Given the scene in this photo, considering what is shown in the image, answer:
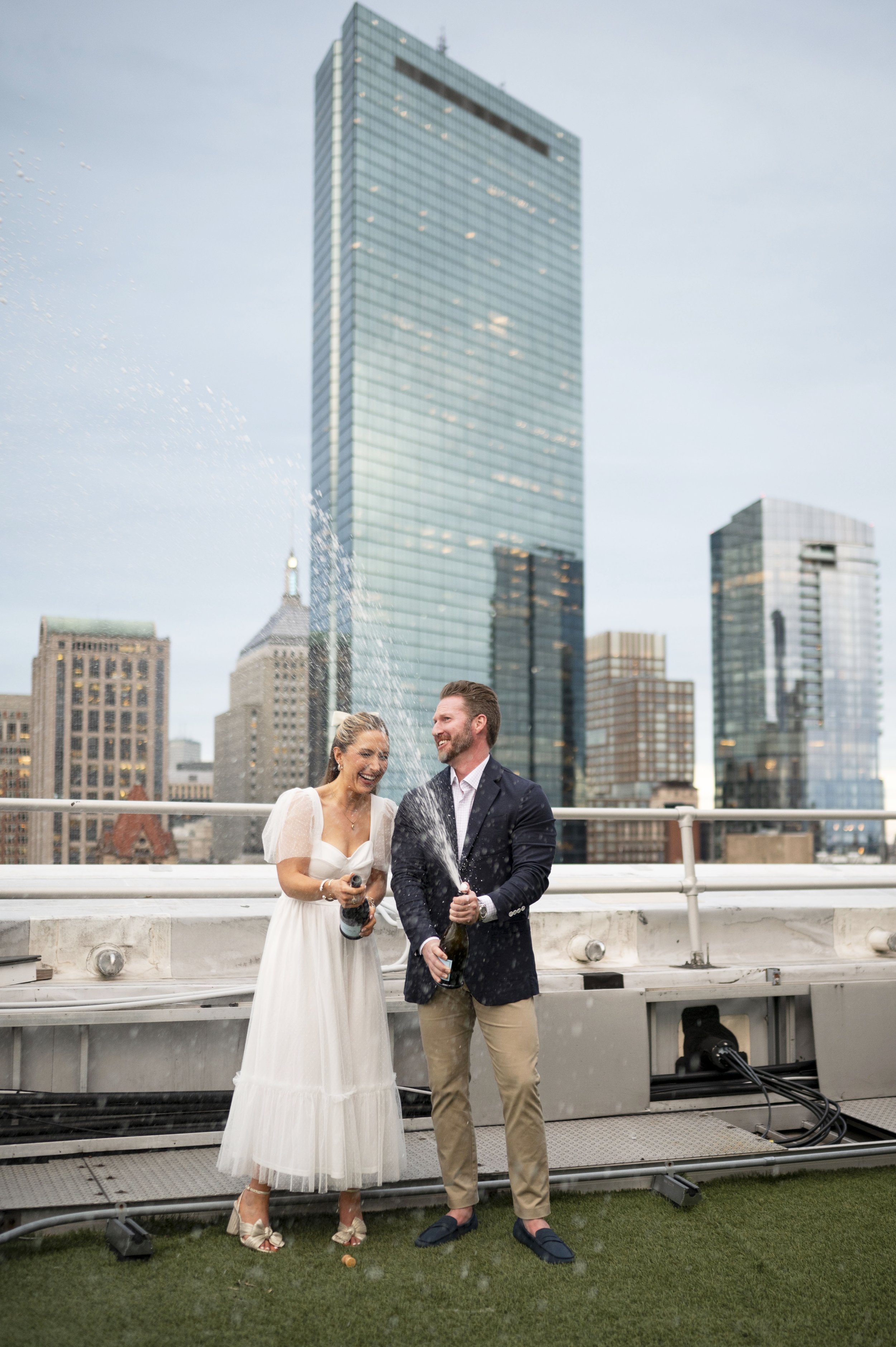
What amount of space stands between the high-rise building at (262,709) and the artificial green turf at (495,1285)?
143 cm

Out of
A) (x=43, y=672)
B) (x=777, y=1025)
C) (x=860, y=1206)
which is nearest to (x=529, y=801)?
(x=860, y=1206)

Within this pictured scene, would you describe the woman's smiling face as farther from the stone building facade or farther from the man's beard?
the stone building facade

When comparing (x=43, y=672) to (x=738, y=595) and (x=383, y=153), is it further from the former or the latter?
(x=738, y=595)

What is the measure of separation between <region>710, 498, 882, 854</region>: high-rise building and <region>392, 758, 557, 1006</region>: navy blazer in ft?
504

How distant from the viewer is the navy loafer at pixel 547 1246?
2879mm

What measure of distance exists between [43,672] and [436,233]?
135760 millimetres

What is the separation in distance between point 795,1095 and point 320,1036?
2.25m

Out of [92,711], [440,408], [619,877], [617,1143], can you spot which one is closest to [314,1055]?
[617,1143]

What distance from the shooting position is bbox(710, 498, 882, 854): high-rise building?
6137 inches

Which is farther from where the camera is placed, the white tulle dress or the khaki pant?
the khaki pant

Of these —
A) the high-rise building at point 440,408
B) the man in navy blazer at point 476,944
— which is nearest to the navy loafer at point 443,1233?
the man in navy blazer at point 476,944

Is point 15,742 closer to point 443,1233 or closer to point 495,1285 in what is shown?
point 443,1233

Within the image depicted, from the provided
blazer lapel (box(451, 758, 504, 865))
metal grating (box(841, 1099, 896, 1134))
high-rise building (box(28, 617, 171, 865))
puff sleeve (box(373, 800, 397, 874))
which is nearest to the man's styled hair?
blazer lapel (box(451, 758, 504, 865))

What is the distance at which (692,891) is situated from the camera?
4305 millimetres
